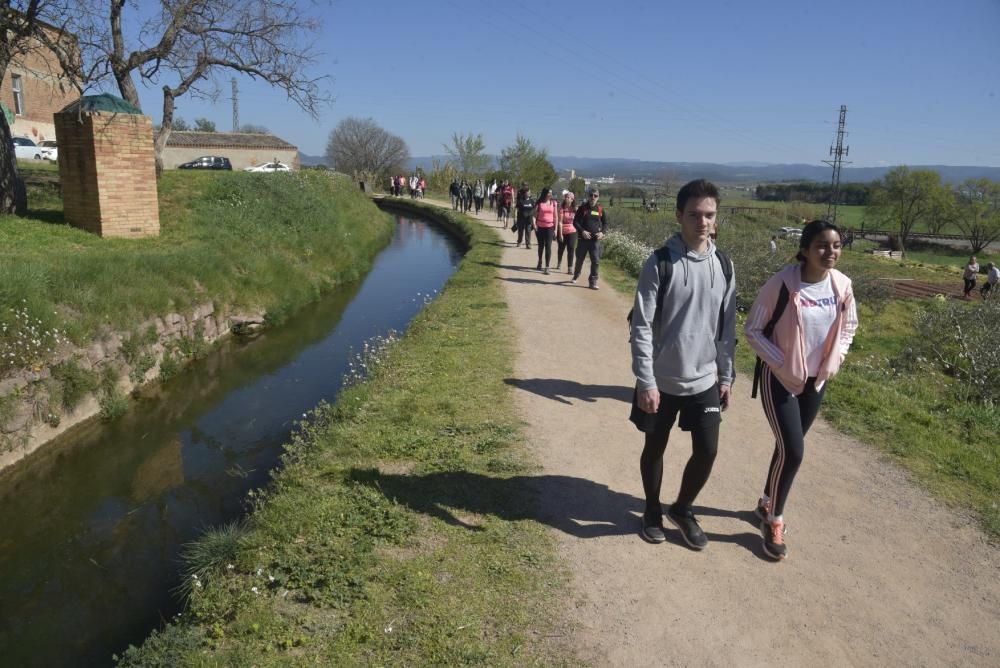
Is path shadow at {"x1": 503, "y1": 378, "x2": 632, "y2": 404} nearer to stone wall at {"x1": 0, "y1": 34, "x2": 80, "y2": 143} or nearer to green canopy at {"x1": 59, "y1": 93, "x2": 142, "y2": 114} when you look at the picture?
green canopy at {"x1": 59, "y1": 93, "x2": 142, "y2": 114}

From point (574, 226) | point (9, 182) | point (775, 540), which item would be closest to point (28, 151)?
point (9, 182)

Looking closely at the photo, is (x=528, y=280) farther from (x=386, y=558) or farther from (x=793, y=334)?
(x=386, y=558)

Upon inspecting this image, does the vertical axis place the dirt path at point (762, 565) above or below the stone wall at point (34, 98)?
below

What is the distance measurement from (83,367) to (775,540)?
7095 millimetres

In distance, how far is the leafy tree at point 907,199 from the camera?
68.6 metres

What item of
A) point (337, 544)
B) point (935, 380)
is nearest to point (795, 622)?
point (337, 544)

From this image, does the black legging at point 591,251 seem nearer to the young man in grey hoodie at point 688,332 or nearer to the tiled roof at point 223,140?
the young man in grey hoodie at point 688,332

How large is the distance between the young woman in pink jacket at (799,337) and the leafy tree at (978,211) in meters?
73.5

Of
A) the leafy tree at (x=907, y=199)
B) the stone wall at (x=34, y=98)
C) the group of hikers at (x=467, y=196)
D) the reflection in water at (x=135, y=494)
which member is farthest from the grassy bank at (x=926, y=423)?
the leafy tree at (x=907, y=199)

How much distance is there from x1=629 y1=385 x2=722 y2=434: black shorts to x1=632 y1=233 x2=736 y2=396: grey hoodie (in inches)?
2.1

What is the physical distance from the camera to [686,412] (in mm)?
3736

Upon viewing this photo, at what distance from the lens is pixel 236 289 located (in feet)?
39.3

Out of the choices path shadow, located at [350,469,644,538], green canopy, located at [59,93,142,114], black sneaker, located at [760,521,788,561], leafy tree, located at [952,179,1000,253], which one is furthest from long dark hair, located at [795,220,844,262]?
leafy tree, located at [952,179,1000,253]

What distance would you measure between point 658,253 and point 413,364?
448cm
